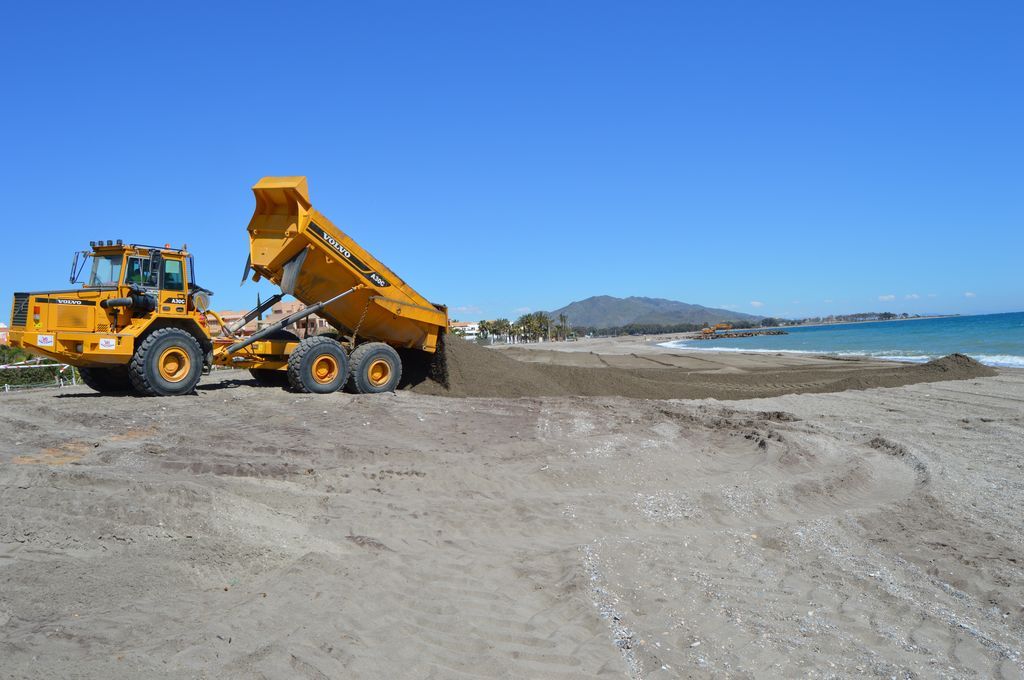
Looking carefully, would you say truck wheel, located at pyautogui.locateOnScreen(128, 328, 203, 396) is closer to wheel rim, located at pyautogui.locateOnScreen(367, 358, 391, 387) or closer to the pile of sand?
wheel rim, located at pyautogui.locateOnScreen(367, 358, 391, 387)

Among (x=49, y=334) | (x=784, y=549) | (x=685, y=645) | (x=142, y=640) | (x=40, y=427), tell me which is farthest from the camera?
(x=49, y=334)

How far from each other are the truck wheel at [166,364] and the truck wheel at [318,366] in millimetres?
1621

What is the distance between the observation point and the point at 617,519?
6508mm

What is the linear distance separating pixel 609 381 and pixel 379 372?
5.48 meters

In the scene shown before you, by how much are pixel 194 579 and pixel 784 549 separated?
176 inches

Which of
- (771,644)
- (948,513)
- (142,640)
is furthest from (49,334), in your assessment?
(948,513)

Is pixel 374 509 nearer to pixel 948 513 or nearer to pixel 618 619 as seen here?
pixel 618 619

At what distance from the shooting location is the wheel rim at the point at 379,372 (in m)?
14.3

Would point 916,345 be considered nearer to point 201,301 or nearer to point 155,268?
point 201,301

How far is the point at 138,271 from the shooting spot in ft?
38.8

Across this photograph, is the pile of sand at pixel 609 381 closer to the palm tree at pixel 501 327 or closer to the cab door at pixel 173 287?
the cab door at pixel 173 287

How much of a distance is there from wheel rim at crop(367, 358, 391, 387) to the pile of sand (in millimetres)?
1228

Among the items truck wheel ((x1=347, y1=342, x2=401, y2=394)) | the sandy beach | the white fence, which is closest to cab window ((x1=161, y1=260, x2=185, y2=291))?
the sandy beach

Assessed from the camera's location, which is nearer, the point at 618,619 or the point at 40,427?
the point at 618,619
